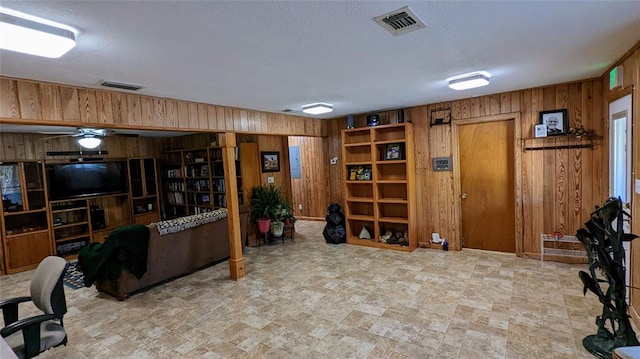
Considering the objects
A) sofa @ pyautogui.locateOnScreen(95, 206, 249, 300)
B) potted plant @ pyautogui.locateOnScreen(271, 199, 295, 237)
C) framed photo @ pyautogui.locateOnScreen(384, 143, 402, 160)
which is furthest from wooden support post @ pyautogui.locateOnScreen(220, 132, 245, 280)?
framed photo @ pyautogui.locateOnScreen(384, 143, 402, 160)

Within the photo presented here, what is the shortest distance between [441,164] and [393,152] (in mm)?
811

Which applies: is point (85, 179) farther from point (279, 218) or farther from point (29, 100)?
point (29, 100)

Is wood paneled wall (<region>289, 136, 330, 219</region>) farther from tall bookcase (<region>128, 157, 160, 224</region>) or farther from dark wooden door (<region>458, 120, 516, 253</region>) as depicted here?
dark wooden door (<region>458, 120, 516, 253</region>)

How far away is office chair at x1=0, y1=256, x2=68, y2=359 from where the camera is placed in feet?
6.65

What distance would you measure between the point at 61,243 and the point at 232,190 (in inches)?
156

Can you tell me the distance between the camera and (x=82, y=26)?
173cm

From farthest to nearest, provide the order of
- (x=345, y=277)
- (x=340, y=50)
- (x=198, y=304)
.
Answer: (x=345, y=277) < (x=198, y=304) < (x=340, y=50)

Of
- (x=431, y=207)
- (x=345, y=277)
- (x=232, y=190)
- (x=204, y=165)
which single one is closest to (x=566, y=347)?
(x=345, y=277)

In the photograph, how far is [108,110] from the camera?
311 cm

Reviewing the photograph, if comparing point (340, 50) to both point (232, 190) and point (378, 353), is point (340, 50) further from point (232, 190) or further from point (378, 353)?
point (232, 190)

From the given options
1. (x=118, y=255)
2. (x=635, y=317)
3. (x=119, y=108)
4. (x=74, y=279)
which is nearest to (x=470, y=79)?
(x=635, y=317)

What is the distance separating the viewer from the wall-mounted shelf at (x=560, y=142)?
3.99 m

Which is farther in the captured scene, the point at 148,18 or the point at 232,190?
the point at 232,190

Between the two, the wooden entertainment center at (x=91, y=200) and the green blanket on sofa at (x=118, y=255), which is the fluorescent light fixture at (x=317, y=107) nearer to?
the wooden entertainment center at (x=91, y=200)
